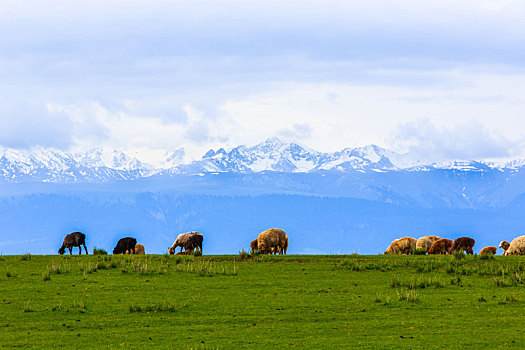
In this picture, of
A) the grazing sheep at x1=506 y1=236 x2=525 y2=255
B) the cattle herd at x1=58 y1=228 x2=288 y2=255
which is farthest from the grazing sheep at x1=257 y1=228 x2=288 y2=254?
the grazing sheep at x1=506 y1=236 x2=525 y2=255

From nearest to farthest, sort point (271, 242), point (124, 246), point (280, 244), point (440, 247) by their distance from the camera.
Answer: point (271, 242)
point (280, 244)
point (440, 247)
point (124, 246)

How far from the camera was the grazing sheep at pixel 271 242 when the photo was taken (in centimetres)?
5312

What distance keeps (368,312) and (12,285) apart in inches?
630

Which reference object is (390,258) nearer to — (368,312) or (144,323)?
(368,312)

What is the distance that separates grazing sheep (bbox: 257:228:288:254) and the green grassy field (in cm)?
1287

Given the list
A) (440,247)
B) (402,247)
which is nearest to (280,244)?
(402,247)

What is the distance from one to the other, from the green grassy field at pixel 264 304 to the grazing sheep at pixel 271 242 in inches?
507

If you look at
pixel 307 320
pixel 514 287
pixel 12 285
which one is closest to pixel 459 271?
pixel 514 287

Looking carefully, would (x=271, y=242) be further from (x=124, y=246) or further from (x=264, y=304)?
(x=264, y=304)

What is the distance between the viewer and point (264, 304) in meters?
27.0

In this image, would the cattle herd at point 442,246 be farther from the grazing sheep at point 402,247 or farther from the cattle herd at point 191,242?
the cattle herd at point 191,242

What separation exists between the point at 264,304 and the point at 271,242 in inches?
1048

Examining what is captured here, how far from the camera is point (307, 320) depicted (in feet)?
79.2

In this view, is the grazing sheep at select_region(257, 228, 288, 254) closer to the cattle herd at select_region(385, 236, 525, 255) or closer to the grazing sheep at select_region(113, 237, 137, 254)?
the cattle herd at select_region(385, 236, 525, 255)
